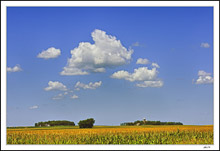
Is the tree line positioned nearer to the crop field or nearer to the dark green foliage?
the dark green foliage

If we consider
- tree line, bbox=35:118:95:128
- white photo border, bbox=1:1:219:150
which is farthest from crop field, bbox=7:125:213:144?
white photo border, bbox=1:1:219:150

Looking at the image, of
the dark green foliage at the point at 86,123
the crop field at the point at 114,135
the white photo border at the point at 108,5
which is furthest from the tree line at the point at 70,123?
the white photo border at the point at 108,5

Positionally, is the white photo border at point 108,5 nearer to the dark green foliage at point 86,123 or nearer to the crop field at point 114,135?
the crop field at point 114,135

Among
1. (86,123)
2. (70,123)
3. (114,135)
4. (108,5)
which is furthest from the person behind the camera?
(86,123)

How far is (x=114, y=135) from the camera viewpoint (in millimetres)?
7254

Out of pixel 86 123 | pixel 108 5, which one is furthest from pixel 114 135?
pixel 108 5

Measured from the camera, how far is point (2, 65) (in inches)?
240

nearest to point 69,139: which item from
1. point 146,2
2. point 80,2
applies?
point 80,2

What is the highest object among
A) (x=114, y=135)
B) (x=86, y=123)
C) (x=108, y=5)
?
(x=108, y=5)

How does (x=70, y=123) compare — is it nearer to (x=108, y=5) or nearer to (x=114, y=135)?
(x=114, y=135)

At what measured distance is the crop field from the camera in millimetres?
6738

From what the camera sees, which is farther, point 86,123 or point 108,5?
point 86,123

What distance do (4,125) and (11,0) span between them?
8.47 feet

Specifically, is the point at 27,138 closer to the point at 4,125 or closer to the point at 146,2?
the point at 4,125
